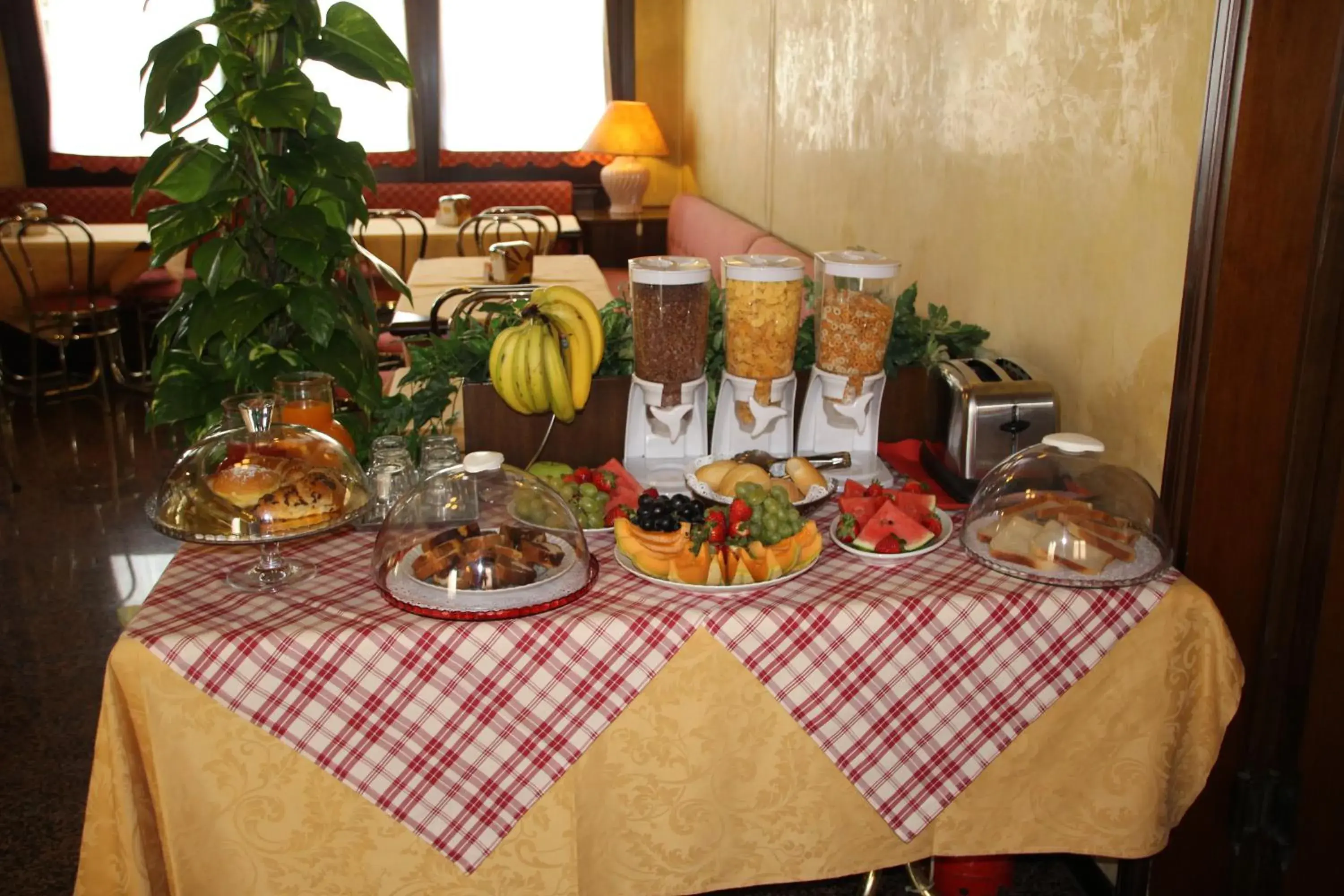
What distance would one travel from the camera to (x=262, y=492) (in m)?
1.37

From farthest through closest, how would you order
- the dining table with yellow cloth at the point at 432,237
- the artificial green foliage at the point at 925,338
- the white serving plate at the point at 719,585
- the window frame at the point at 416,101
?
1. the window frame at the point at 416,101
2. the dining table with yellow cloth at the point at 432,237
3. the artificial green foliage at the point at 925,338
4. the white serving plate at the point at 719,585

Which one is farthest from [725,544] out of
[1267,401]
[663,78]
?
[663,78]

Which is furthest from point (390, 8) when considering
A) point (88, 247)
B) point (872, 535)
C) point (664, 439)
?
point (872, 535)

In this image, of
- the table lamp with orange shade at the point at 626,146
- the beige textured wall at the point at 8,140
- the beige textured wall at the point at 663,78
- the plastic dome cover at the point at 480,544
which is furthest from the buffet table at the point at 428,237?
the plastic dome cover at the point at 480,544

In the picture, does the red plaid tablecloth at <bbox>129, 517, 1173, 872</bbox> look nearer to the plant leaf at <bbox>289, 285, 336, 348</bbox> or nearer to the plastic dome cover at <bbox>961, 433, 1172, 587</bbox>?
the plastic dome cover at <bbox>961, 433, 1172, 587</bbox>

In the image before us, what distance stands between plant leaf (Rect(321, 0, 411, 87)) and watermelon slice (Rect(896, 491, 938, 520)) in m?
1.05

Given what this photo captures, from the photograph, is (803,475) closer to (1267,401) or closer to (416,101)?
(1267,401)

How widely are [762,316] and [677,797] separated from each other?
2.39 feet

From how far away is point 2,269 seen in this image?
4414mm

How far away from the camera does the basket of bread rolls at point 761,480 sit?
5.19ft

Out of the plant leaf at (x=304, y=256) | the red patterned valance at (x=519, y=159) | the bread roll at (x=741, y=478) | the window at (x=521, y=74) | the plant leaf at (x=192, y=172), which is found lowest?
the bread roll at (x=741, y=478)

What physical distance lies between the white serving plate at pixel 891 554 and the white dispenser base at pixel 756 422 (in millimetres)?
257

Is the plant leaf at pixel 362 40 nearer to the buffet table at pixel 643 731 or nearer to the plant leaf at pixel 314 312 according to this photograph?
the plant leaf at pixel 314 312

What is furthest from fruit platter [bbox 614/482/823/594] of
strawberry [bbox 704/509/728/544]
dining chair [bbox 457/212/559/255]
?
dining chair [bbox 457/212/559/255]
